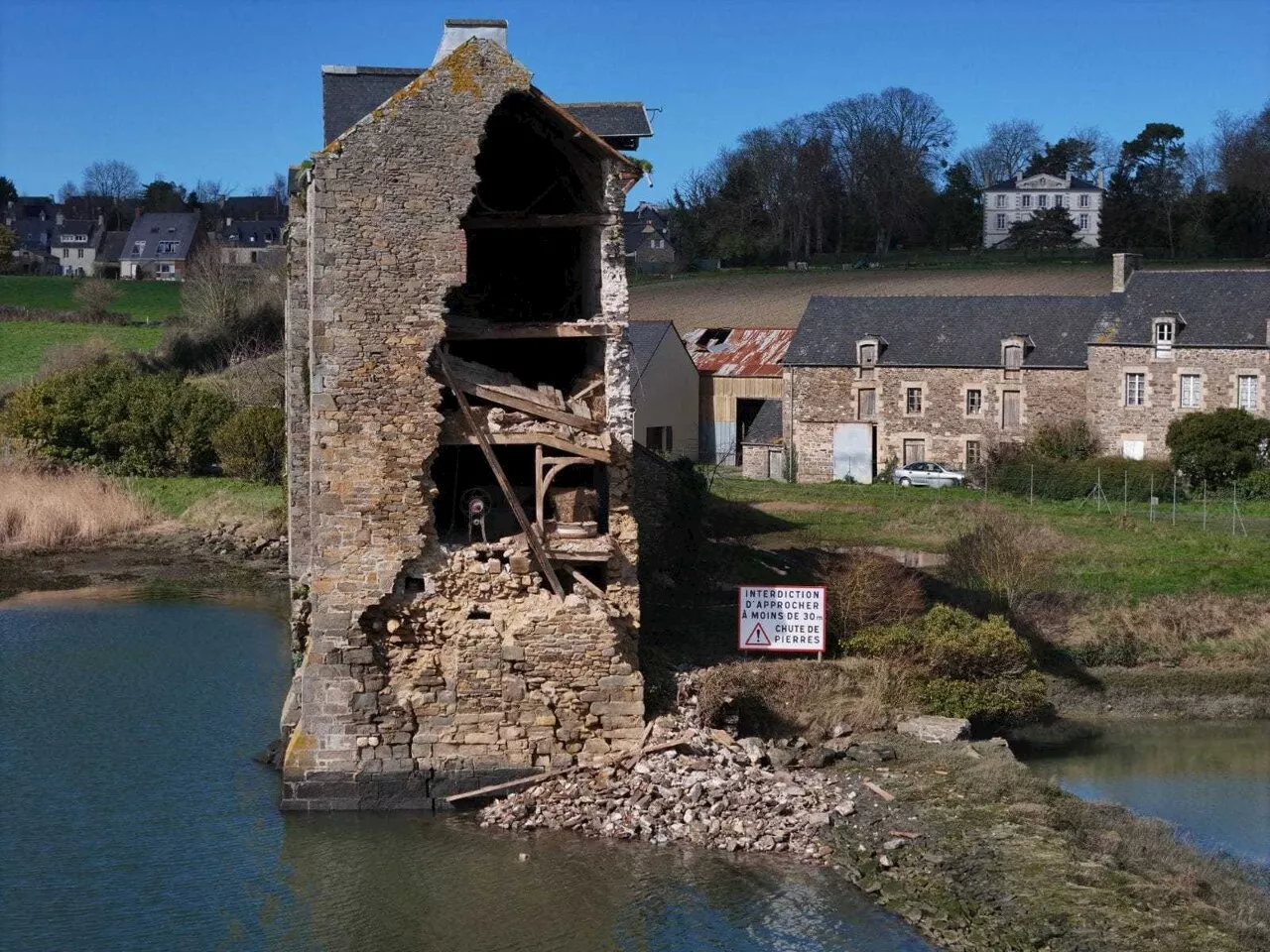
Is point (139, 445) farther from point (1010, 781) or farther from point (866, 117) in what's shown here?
point (866, 117)

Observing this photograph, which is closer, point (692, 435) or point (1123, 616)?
point (1123, 616)

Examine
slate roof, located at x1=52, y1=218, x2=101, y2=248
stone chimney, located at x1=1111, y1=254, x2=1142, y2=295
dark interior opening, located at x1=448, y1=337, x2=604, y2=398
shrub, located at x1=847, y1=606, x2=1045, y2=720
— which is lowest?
shrub, located at x1=847, y1=606, x2=1045, y2=720

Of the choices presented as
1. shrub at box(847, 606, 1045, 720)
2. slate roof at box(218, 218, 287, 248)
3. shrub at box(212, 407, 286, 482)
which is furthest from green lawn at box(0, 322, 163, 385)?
shrub at box(847, 606, 1045, 720)

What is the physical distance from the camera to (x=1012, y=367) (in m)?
42.5

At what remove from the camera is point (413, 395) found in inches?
656

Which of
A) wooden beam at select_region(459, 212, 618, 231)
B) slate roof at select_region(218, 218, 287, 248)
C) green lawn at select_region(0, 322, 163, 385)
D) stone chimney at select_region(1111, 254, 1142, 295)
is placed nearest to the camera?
wooden beam at select_region(459, 212, 618, 231)

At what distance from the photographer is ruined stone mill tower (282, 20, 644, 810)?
1655cm

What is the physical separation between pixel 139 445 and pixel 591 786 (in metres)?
25.4

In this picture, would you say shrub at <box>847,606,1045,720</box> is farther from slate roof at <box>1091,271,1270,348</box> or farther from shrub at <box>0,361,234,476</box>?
shrub at <box>0,361,234,476</box>

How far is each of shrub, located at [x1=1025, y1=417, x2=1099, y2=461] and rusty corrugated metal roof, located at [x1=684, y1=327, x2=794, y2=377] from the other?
27.3 feet

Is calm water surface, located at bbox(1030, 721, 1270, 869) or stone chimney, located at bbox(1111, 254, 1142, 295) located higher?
stone chimney, located at bbox(1111, 254, 1142, 295)

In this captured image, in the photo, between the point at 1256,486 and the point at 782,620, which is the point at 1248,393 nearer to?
the point at 1256,486

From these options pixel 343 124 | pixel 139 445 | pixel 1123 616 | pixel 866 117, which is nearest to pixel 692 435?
pixel 139 445

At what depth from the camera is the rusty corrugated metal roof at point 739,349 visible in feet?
157
